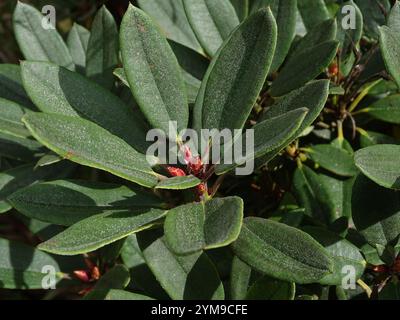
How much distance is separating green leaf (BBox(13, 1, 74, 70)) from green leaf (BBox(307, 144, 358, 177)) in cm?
54

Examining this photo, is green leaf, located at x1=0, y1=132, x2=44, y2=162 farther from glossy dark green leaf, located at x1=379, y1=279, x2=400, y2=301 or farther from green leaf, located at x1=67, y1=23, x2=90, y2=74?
glossy dark green leaf, located at x1=379, y1=279, x2=400, y2=301

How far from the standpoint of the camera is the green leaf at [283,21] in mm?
1136

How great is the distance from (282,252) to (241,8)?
0.54 m

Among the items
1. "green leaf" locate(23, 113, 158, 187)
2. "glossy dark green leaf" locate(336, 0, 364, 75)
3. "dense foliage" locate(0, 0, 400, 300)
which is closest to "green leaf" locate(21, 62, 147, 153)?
"dense foliage" locate(0, 0, 400, 300)

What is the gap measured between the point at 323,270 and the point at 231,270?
0.78 feet

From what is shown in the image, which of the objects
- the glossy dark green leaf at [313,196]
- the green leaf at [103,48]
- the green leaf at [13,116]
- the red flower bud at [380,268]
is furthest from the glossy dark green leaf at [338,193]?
the green leaf at [13,116]

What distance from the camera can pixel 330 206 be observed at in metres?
1.20

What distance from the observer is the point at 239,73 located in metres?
1.00

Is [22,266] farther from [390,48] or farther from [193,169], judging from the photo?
[390,48]

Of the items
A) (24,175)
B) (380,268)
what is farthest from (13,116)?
(380,268)

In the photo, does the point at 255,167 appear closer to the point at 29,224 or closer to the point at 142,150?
the point at 142,150

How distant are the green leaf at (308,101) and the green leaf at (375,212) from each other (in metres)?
0.21
